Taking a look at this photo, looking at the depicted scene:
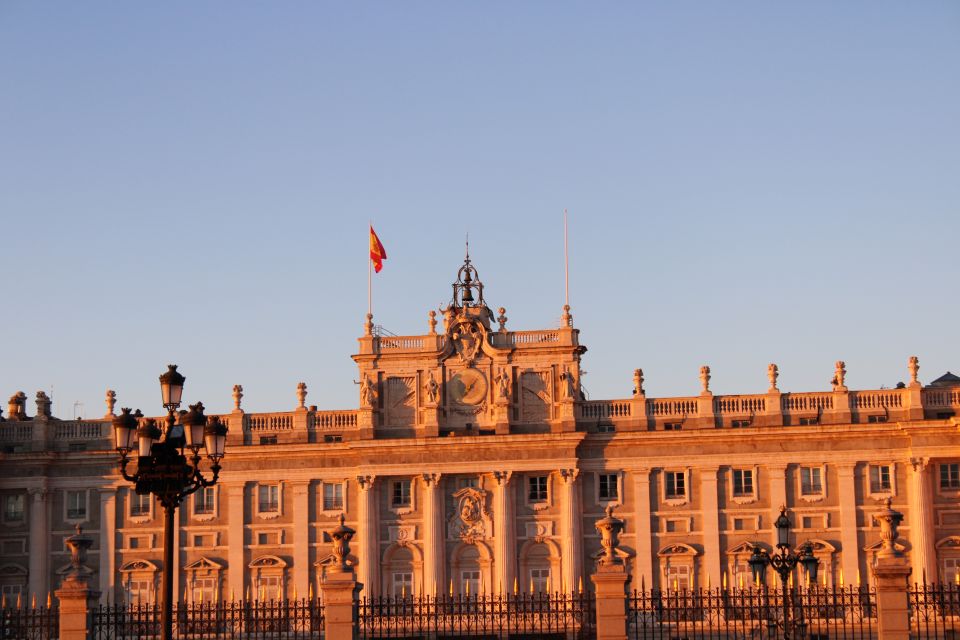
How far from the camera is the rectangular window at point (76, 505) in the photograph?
80.4 meters

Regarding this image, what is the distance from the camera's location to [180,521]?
79062 millimetres

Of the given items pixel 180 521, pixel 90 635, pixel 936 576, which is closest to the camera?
pixel 90 635

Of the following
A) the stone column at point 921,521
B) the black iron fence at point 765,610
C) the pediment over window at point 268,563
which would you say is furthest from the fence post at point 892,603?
the pediment over window at point 268,563

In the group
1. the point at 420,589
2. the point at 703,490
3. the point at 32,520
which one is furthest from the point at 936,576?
the point at 32,520

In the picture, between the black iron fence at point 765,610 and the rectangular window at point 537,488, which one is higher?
the rectangular window at point 537,488

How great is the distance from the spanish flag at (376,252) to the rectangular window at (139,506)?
15196 mm

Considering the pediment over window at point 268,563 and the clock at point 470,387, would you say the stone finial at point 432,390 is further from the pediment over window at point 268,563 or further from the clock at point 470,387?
the pediment over window at point 268,563

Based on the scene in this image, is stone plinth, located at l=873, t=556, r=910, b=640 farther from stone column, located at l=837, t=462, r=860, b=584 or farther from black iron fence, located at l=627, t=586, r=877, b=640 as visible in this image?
stone column, located at l=837, t=462, r=860, b=584

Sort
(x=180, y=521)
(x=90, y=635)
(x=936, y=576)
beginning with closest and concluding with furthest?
(x=90, y=635)
(x=936, y=576)
(x=180, y=521)

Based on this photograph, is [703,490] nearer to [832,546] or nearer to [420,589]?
[832,546]

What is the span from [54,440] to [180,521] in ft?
25.7

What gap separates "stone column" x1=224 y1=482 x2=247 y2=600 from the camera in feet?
258

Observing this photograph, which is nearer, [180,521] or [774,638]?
[774,638]

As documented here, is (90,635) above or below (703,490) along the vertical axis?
below
